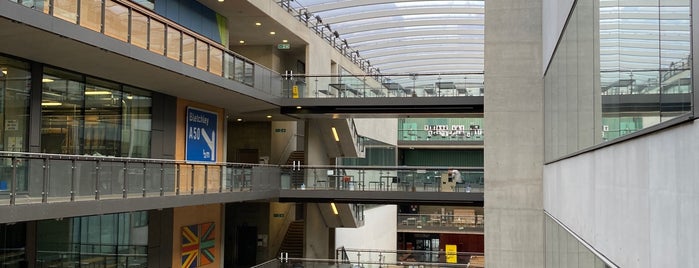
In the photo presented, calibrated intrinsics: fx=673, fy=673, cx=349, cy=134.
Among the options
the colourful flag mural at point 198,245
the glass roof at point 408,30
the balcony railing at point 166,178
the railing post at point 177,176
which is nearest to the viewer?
the balcony railing at point 166,178

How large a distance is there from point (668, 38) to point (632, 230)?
1.98 m

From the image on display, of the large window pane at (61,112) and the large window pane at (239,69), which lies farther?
the large window pane at (239,69)

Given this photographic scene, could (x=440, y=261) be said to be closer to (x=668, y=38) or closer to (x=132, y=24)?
(x=132, y=24)

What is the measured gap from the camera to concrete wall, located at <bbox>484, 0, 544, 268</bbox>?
63.5ft

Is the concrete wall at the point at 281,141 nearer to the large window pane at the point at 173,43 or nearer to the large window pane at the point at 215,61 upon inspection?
the large window pane at the point at 215,61

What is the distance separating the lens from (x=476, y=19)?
3538 cm

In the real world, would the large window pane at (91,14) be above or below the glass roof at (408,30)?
below

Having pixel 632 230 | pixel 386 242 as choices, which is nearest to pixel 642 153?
pixel 632 230

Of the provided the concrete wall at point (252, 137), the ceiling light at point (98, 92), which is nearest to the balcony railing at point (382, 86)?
the concrete wall at point (252, 137)

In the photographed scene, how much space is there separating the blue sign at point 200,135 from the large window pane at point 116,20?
726 cm

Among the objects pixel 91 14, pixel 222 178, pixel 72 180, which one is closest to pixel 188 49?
pixel 91 14

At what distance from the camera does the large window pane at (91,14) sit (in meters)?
13.3

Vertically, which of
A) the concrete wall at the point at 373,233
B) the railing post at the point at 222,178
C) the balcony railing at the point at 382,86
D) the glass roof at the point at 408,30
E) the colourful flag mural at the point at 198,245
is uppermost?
the glass roof at the point at 408,30

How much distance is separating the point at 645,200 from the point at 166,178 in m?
13.1
